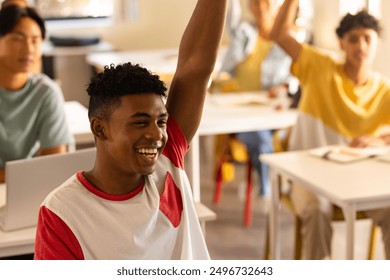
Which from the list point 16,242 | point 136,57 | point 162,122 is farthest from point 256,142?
point 162,122

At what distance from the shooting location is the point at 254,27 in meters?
3.81

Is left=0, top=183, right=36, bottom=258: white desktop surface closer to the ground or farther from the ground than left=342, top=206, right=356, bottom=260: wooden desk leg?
farther from the ground

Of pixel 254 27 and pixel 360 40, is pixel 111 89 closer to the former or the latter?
pixel 360 40

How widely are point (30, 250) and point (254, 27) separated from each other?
2455 millimetres

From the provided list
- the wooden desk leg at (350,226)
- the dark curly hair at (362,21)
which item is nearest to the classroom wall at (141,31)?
the dark curly hair at (362,21)

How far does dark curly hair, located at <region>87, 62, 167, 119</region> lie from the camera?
43.2 inches

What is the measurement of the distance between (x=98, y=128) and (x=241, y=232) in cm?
203

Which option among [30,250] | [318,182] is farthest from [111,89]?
[318,182]

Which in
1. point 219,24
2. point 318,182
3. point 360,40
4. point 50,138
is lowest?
point 318,182

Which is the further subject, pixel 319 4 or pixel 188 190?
pixel 319 4

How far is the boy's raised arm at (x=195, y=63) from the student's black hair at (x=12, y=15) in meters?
0.75

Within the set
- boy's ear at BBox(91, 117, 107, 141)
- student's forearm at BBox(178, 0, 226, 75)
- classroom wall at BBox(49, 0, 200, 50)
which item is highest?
student's forearm at BBox(178, 0, 226, 75)

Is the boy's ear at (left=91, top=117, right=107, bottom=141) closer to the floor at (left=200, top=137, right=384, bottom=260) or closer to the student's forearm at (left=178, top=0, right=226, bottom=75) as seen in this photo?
the student's forearm at (left=178, top=0, right=226, bottom=75)

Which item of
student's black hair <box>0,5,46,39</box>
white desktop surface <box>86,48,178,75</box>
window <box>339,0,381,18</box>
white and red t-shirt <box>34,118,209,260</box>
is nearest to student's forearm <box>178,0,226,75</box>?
white and red t-shirt <box>34,118,209,260</box>
